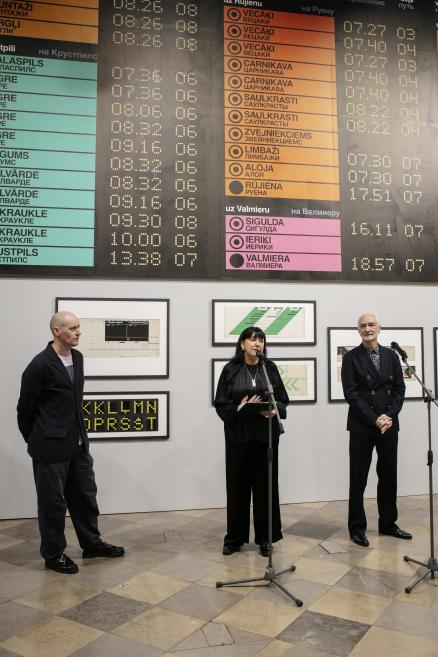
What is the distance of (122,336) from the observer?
480 centimetres

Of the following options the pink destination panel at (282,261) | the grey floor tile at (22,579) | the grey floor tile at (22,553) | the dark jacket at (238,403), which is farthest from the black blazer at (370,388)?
the grey floor tile at (22,553)

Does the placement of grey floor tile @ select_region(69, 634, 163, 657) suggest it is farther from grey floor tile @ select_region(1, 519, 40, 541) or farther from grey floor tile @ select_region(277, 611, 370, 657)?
grey floor tile @ select_region(1, 519, 40, 541)

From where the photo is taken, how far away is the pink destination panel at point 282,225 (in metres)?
4.99

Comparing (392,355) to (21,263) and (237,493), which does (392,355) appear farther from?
(21,263)

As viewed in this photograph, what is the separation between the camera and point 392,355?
428 centimetres

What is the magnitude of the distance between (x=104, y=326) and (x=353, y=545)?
8.74ft

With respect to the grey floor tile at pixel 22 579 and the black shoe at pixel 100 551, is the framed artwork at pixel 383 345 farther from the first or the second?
the grey floor tile at pixel 22 579


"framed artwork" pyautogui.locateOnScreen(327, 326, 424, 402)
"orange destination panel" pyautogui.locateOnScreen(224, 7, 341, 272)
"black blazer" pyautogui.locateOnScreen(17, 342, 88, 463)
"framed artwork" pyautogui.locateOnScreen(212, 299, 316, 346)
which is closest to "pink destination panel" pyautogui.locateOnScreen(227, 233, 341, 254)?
"orange destination panel" pyautogui.locateOnScreen(224, 7, 341, 272)

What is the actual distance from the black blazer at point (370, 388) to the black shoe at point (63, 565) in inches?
87.4

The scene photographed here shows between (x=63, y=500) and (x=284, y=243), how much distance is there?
9.63 feet

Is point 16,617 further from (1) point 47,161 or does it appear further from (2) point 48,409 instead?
(1) point 47,161

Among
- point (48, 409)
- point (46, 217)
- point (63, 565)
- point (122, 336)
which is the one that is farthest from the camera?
point (122, 336)

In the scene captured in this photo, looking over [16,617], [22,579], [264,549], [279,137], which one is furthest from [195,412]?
[279,137]

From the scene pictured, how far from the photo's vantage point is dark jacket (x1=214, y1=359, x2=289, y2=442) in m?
3.73
